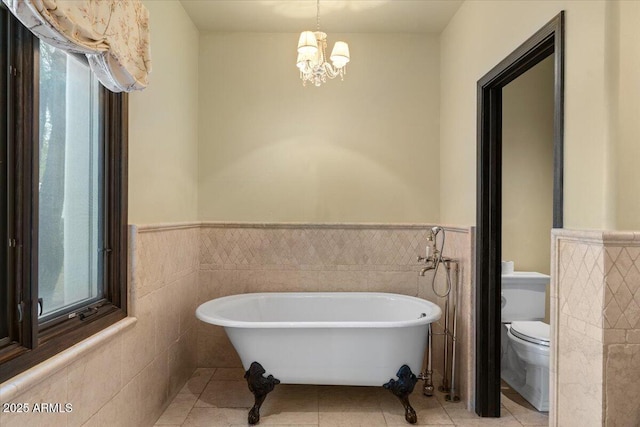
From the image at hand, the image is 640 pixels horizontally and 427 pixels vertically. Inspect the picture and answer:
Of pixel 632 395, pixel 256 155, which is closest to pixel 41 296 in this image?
pixel 256 155

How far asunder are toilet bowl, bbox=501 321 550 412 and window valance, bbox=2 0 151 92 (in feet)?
8.38

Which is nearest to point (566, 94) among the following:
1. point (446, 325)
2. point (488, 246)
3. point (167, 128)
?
point (488, 246)

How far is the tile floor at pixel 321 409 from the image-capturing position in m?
2.40

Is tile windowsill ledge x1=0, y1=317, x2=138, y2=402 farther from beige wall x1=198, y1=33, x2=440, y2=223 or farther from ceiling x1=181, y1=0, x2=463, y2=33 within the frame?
ceiling x1=181, y1=0, x2=463, y2=33

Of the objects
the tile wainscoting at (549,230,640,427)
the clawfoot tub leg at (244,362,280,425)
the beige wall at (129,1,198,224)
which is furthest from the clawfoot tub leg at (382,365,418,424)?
the beige wall at (129,1,198,224)

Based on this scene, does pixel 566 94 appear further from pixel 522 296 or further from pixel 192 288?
pixel 192 288

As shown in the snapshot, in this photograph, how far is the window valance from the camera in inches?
45.9

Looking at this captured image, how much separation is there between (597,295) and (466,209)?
1301mm

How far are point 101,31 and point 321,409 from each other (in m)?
2.29

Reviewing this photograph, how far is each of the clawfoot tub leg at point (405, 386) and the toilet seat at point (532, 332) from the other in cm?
75

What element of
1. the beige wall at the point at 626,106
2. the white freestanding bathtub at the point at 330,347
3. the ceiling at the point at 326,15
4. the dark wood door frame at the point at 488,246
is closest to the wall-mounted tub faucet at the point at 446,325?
the dark wood door frame at the point at 488,246

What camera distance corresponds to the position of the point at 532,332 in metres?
2.58

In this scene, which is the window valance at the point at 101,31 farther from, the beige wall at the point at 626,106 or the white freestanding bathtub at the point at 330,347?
the beige wall at the point at 626,106

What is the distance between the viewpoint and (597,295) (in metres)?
1.44
